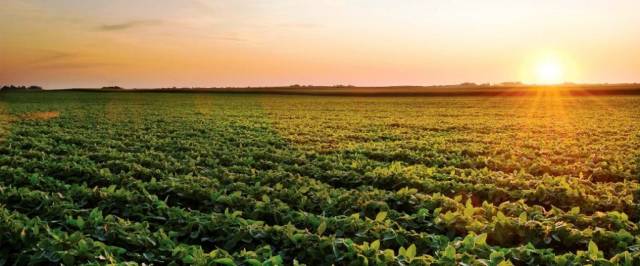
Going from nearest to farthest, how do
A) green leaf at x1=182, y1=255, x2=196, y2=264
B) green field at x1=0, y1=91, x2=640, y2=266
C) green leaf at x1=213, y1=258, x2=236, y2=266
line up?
green leaf at x1=213, y1=258, x2=236, y2=266, green leaf at x1=182, y1=255, x2=196, y2=264, green field at x1=0, y1=91, x2=640, y2=266

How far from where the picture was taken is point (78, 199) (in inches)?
369

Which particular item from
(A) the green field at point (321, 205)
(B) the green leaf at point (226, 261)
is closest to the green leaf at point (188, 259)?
(A) the green field at point (321, 205)

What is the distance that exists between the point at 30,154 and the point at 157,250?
418 inches

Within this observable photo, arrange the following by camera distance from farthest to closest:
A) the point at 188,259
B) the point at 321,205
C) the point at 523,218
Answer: the point at 321,205
the point at 523,218
the point at 188,259

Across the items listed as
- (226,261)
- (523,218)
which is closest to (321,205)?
(523,218)

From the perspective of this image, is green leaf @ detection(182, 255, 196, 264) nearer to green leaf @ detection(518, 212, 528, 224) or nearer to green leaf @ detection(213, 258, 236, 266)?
green leaf @ detection(213, 258, 236, 266)

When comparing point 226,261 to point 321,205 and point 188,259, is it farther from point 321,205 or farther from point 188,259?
point 321,205

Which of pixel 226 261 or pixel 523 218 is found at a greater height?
pixel 226 261

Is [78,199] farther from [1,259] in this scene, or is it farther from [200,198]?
[1,259]

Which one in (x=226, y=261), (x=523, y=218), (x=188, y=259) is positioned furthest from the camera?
(x=523, y=218)

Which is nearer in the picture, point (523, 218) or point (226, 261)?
point (226, 261)

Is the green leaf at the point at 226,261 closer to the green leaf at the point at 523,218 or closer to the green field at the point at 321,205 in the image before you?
the green field at the point at 321,205

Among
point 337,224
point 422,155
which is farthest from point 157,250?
point 422,155

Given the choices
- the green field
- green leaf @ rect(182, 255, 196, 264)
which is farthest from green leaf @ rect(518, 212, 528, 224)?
green leaf @ rect(182, 255, 196, 264)
